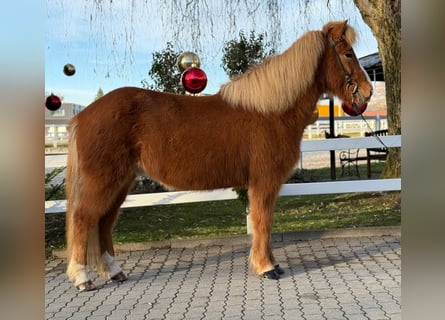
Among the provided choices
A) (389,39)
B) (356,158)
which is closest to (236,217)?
(356,158)

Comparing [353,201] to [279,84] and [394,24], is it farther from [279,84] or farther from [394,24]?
[279,84]

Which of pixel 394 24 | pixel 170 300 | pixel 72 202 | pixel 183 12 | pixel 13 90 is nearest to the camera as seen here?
pixel 13 90

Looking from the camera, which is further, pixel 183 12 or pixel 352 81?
pixel 183 12

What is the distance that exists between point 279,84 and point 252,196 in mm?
866

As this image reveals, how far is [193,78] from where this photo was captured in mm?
3350

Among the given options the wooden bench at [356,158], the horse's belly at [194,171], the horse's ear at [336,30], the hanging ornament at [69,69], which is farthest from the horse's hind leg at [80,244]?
the wooden bench at [356,158]

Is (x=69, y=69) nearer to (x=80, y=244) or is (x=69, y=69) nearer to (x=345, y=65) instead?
(x=80, y=244)

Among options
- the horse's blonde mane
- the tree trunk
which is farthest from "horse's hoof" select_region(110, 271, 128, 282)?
the tree trunk

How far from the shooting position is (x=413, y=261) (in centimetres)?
71

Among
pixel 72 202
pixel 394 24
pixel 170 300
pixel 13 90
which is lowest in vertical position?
pixel 170 300

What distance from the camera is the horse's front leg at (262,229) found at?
3252 millimetres

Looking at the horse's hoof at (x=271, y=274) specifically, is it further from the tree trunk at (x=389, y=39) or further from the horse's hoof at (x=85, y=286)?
the tree trunk at (x=389, y=39)

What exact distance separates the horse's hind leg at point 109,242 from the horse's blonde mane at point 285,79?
42.5 inches

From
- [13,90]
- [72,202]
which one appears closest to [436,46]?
[13,90]
